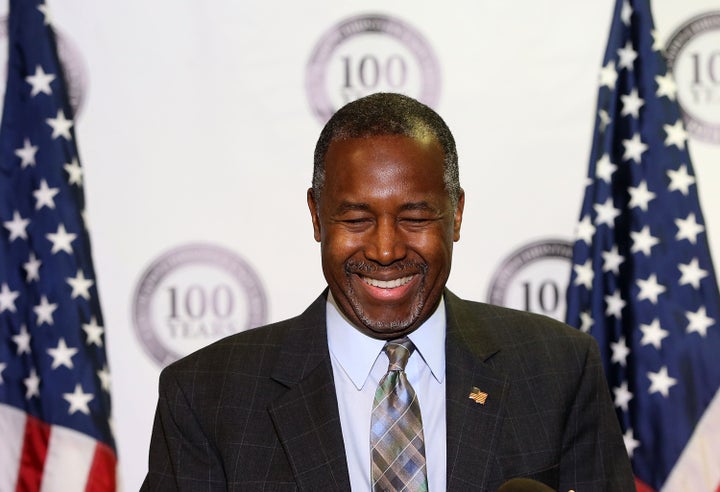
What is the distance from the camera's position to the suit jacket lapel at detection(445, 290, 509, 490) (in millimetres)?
1383

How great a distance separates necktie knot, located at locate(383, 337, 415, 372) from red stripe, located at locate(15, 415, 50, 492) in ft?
4.65

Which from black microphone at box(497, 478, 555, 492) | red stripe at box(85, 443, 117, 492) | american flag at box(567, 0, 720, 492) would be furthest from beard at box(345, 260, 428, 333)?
red stripe at box(85, 443, 117, 492)

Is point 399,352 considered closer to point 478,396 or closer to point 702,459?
point 478,396

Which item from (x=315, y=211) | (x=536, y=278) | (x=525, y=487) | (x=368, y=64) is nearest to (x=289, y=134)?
(x=368, y=64)

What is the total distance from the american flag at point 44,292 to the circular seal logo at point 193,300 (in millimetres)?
133

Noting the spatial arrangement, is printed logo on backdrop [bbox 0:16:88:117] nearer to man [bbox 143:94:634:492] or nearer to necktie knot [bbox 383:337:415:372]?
man [bbox 143:94:634:492]

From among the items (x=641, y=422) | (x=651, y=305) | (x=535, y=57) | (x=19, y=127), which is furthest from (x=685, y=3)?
(x=19, y=127)

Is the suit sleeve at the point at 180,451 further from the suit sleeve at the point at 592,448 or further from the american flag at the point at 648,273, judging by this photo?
the american flag at the point at 648,273

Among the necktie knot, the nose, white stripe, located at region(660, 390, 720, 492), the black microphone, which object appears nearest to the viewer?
the black microphone

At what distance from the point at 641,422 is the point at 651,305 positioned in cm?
30

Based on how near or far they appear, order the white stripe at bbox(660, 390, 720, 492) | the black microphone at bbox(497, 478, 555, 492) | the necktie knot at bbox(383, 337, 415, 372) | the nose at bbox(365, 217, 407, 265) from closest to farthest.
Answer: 1. the black microphone at bbox(497, 478, 555, 492)
2. the nose at bbox(365, 217, 407, 265)
3. the necktie knot at bbox(383, 337, 415, 372)
4. the white stripe at bbox(660, 390, 720, 492)

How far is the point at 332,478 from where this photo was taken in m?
1.37

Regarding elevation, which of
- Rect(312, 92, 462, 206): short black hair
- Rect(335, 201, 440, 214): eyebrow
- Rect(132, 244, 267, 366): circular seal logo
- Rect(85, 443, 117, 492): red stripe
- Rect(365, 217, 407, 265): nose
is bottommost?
Rect(85, 443, 117, 492): red stripe

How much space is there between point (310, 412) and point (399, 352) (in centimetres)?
16
